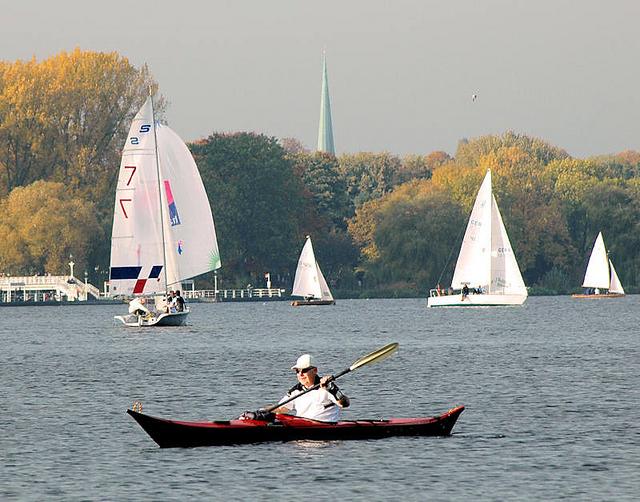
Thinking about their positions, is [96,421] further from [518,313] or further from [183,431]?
[518,313]

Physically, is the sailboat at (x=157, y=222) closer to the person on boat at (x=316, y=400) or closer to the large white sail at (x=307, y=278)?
the large white sail at (x=307, y=278)

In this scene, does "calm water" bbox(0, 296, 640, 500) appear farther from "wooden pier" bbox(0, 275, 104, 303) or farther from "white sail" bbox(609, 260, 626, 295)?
"white sail" bbox(609, 260, 626, 295)

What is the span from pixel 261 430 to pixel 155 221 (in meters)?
58.4

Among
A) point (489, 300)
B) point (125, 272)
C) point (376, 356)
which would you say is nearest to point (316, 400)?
point (376, 356)

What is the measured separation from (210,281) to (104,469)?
124982 millimetres

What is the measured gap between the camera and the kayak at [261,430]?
34312 millimetres

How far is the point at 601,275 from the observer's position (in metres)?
152

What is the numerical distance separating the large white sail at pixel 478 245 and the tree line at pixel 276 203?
32.6 metres

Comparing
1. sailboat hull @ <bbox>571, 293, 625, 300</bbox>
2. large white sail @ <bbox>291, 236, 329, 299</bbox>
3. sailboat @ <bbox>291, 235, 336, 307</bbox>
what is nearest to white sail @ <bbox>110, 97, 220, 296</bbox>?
large white sail @ <bbox>291, 236, 329, 299</bbox>

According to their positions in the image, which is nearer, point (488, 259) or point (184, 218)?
point (184, 218)

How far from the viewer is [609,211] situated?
160m

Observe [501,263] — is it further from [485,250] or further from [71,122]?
[71,122]

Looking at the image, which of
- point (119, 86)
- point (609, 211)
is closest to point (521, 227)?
point (609, 211)

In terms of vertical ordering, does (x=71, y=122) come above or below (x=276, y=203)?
above
